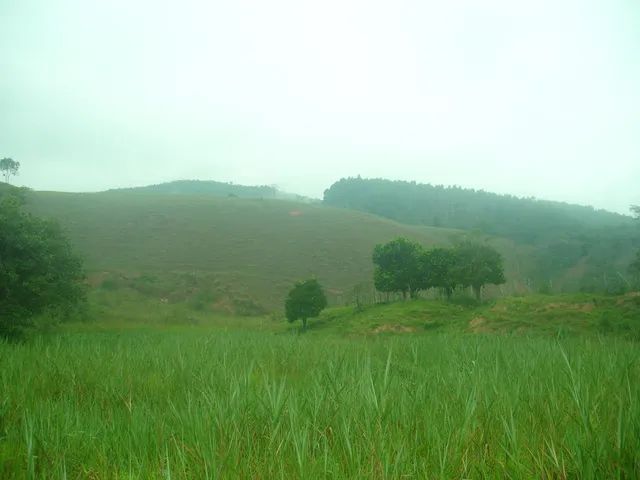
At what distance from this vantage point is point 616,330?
22500mm

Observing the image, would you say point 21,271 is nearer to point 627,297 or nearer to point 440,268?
point 627,297

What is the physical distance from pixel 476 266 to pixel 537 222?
46.7 m

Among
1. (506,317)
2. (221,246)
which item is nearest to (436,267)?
(506,317)

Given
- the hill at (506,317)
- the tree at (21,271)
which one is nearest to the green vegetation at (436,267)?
the hill at (506,317)

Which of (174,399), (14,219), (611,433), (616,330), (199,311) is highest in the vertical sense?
(14,219)

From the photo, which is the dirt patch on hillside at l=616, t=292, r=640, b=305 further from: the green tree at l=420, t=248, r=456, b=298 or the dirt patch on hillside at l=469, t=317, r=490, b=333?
the green tree at l=420, t=248, r=456, b=298

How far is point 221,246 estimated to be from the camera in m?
76.4

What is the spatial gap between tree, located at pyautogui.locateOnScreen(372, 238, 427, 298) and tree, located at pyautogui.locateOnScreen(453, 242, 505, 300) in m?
4.93

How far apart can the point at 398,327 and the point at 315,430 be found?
109 feet

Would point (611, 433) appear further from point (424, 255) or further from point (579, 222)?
point (579, 222)

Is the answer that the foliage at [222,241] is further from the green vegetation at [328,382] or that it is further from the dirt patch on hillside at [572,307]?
the dirt patch on hillside at [572,307]

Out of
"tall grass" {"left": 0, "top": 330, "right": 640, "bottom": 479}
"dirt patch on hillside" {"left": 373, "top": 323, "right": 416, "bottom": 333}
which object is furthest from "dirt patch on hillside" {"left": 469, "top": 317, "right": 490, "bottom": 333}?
"tall grass" {"left": 0, "top": 330, "right": 640, "bottom": 479}

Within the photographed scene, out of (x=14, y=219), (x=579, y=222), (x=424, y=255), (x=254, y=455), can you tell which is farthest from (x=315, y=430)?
(x=579, y=222)

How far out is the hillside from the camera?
58.0m
